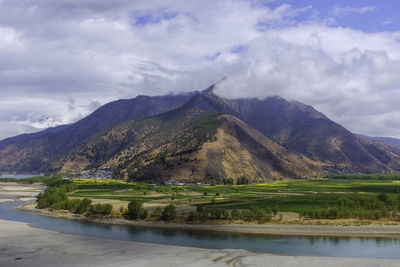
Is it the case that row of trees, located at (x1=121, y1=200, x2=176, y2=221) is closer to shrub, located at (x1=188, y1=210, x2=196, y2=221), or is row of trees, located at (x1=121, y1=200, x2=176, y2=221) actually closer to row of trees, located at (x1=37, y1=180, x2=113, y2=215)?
shrub, located at (x1=188, y1=210, x2=196, y2=221)

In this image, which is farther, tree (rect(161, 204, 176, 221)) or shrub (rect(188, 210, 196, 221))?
tree (rect(161, 204, 176, 221))

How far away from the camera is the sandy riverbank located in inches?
2194

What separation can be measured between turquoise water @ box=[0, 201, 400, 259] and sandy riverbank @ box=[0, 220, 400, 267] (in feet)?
21.4

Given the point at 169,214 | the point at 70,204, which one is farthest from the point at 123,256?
the point at 70,204

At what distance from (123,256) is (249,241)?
29090 mm

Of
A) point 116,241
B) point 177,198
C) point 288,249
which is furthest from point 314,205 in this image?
point 116,241

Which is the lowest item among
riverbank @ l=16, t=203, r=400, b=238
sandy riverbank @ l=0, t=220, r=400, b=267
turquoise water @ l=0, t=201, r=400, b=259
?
turquoise water @ l=0, t=201, r=400, b=259

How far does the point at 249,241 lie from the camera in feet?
253

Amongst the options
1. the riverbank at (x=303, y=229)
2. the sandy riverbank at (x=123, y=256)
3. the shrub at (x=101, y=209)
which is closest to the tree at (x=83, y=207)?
the shrub at (x=101, y=209)

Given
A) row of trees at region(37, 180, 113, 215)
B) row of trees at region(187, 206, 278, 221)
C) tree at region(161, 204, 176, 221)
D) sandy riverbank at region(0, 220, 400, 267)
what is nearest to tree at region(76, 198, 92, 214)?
row of trees at region(37, 180, 113, 215)

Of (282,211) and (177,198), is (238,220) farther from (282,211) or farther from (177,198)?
(177,198)

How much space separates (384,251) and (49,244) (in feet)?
213

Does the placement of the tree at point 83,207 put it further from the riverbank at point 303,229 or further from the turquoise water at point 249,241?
the riverbank at point 303,229

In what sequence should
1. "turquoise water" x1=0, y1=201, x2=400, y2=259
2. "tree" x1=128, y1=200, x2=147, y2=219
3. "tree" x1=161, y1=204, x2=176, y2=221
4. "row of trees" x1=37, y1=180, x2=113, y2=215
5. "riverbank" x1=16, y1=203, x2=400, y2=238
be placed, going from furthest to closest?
"row of trees" x1=37, y1=180, x2=113, y2=215
"tree" x1=128, y1=200, x2=147, y2=219
"tree" x1=161, y1=204, x2=176, y2=221
"riverbank" x1=16, y1=203, x2=400, y2=238
"turquoise water" x1=0, y1=201, x2=400, y2=259
